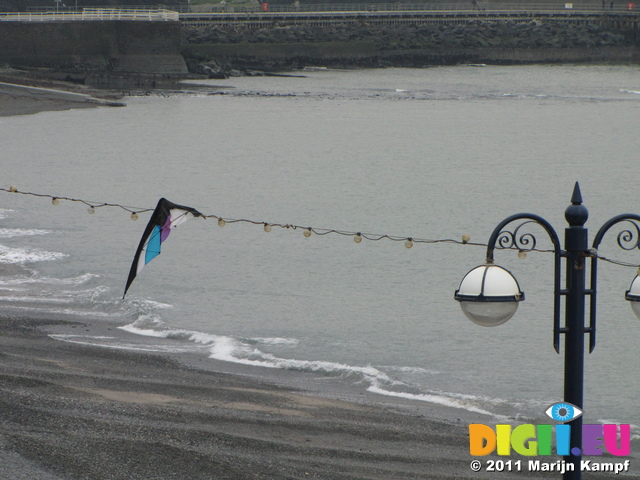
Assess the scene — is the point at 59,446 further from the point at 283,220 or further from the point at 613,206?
the point at 613,206

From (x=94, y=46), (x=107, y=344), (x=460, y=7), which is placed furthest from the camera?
(x=460, y=7)

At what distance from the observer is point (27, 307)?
14453 millimetres

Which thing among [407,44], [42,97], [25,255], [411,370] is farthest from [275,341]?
[407,44]

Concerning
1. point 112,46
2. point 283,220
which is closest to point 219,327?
point 283,220

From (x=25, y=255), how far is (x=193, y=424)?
11.2m

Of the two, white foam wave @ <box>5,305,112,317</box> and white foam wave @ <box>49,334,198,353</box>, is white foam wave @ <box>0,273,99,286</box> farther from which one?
white foam wave @ <box>49,334,198,353</box>

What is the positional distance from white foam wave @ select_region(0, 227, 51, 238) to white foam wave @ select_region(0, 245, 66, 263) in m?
1.64

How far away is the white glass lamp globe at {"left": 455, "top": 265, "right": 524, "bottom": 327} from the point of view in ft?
15.4

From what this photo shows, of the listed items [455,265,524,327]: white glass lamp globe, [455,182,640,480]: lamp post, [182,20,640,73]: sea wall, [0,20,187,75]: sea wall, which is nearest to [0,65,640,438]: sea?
[455,182,640,480]: lamp post

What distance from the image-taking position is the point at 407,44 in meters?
83.9

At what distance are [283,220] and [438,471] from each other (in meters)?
17.1

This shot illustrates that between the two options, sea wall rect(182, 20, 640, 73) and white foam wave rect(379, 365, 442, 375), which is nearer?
white foam wave rect(379, 365, 442, 375)

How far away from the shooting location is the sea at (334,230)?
13617mm

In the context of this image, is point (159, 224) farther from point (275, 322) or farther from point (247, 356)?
point (275, 322)
